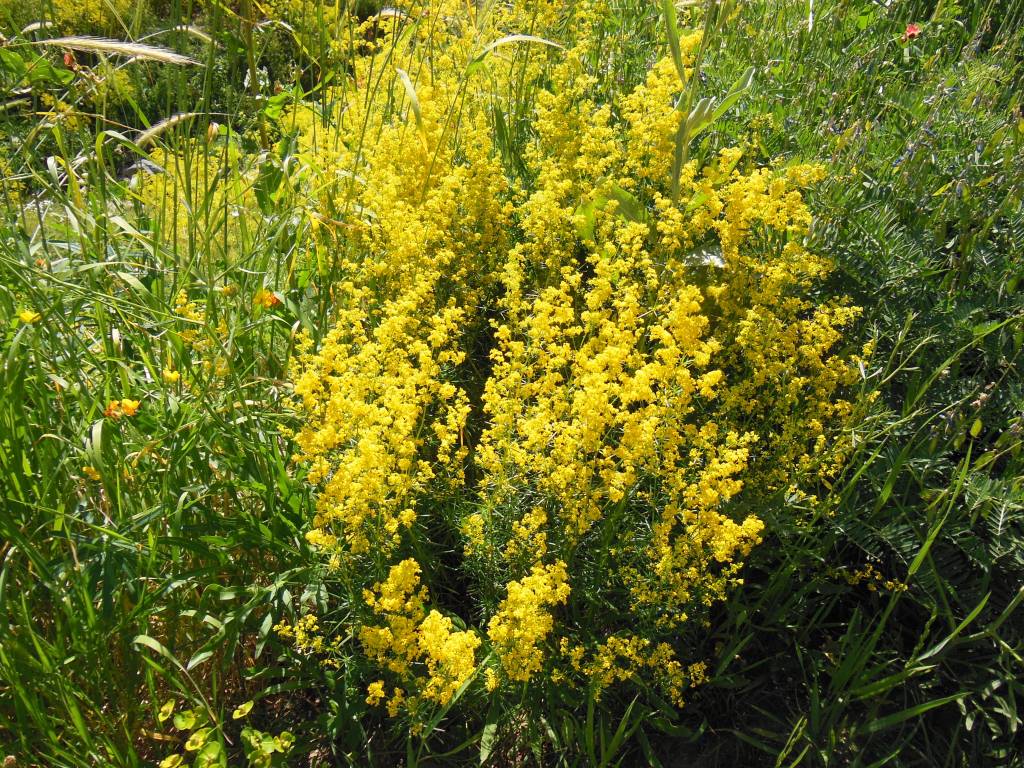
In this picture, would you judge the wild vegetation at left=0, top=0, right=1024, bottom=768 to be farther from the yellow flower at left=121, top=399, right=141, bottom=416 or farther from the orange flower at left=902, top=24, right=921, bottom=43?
the orange flower at left=902, top=24, right=921, bottom=43

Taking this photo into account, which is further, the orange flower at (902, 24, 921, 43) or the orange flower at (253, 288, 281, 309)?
the orange flower at (902, 24, 921, 43)

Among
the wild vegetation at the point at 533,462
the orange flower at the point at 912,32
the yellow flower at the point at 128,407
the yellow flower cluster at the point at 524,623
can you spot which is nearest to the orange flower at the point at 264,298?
the wild vegetation at the point at 533,462

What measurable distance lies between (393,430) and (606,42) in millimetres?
2257

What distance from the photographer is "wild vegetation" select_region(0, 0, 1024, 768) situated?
5.93ft

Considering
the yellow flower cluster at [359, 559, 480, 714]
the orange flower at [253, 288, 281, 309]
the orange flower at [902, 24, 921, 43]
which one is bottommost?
the yellow flower cluster at [359, 559, 480, 714]

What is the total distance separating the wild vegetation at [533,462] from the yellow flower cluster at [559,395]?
0.05 ft

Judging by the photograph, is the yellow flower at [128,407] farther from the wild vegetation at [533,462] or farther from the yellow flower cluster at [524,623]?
the yellow flower cluster at [524,623]

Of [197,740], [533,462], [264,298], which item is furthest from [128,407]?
[533,462]

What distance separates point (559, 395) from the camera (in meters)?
1.93

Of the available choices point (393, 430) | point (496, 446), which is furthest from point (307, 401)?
point (496, 446)

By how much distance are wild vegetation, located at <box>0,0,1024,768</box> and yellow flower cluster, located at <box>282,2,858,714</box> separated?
0.01 meters

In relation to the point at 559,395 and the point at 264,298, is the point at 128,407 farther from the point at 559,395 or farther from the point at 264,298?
the point at 559,395

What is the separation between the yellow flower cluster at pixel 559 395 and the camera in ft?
5.87

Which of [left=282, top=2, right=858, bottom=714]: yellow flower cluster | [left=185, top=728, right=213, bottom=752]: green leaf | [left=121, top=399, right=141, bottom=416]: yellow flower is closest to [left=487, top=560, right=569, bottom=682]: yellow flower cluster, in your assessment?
[left=282, top=2, right=858, bottom=714]: yellow flower cluster
